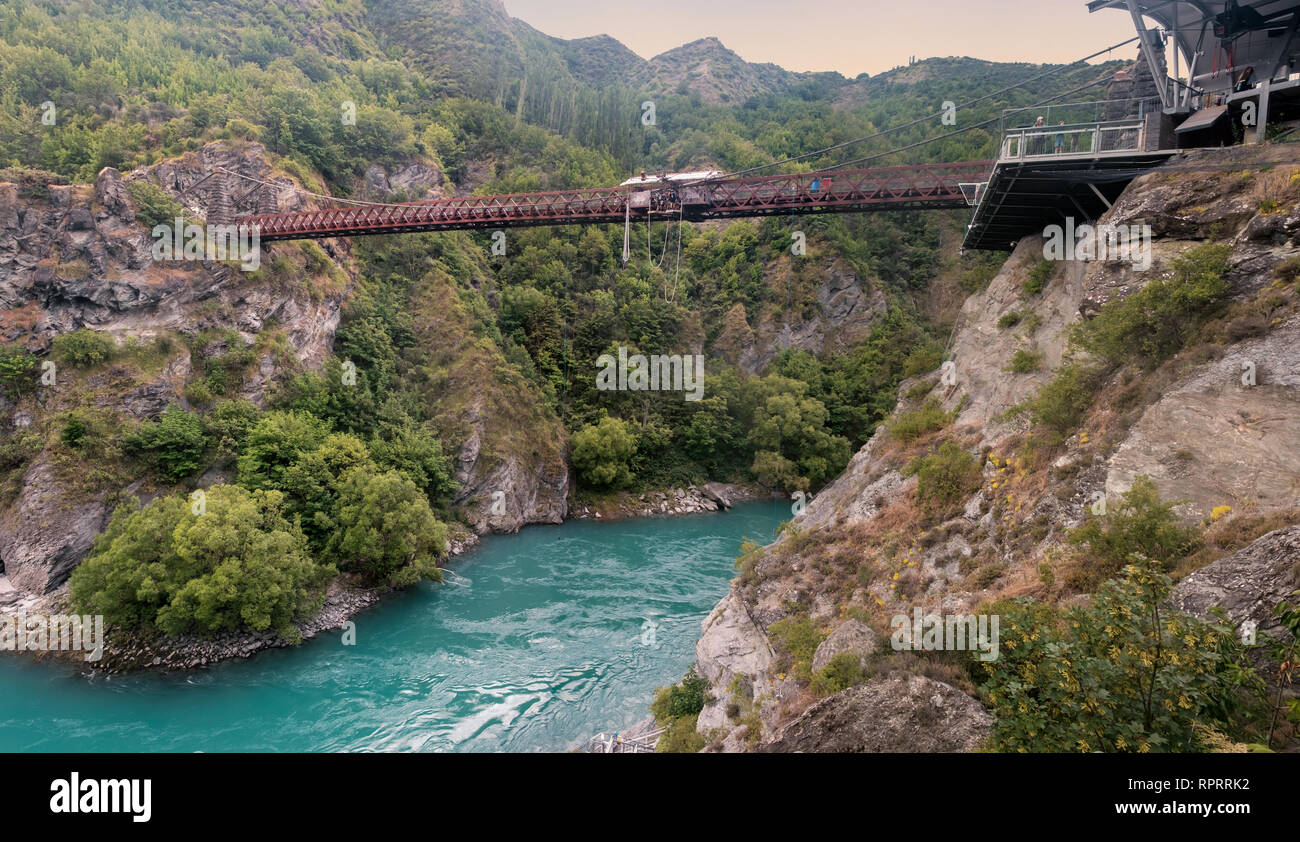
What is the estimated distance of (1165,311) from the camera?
8.66m

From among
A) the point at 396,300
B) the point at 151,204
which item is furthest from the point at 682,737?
the point at 151,204

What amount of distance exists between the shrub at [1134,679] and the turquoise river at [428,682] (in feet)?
43.3

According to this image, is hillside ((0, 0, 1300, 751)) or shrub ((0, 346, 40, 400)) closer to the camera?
hillside ((0, 0, 1300, 751))

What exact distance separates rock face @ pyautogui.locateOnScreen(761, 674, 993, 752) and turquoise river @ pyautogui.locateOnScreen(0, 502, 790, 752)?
10.2m

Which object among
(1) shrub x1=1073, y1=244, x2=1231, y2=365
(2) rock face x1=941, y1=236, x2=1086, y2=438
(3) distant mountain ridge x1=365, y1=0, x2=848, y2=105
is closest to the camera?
(1) shrub x1=1073, y1=244, x2=1231, y2=365

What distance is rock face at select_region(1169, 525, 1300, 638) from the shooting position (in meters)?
5.12

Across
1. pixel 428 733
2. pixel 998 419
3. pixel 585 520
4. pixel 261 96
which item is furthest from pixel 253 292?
pixel 998 419

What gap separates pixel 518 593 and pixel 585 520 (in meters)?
10.7

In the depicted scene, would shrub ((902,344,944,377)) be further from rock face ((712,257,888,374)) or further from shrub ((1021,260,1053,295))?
rock face ((712,257,888,374))

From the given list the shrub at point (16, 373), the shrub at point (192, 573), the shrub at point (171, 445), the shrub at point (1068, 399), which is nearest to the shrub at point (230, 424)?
the shrub at point (171, 445)

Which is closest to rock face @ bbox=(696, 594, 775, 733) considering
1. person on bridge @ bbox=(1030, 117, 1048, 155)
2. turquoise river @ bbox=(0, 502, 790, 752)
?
turquoise river @ bbox=(0, 502, 790, 752)

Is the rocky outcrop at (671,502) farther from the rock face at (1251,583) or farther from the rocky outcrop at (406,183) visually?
the rock face at (1251,583)

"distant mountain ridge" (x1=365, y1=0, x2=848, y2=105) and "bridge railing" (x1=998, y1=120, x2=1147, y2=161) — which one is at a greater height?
"distant mountain ridge" (x1=365, y1=0, x2=848, y2=105)
